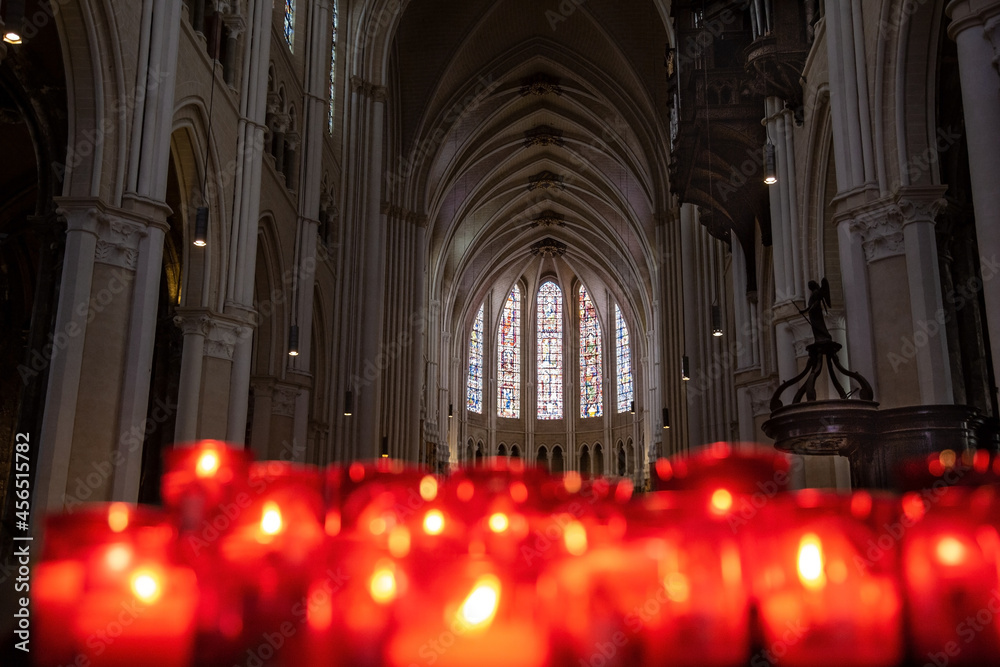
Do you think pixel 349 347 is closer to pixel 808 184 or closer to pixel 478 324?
pixel 808 184

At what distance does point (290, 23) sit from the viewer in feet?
60.5

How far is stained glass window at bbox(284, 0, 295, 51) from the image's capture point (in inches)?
714

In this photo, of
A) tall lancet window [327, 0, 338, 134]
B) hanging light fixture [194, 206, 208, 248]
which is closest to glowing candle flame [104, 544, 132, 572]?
hanging light fixture [194, 206, 208, 248]

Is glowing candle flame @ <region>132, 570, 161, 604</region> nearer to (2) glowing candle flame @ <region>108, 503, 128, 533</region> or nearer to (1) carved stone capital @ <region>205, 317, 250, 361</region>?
(2) glowing candle flame @ <region>108, 503, 128, 533</region>

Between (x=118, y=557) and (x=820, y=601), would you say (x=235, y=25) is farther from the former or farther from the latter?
(x=820, y=601)

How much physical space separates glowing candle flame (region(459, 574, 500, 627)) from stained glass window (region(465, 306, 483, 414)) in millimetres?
46509

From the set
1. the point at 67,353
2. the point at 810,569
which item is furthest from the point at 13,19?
the point at 810,569

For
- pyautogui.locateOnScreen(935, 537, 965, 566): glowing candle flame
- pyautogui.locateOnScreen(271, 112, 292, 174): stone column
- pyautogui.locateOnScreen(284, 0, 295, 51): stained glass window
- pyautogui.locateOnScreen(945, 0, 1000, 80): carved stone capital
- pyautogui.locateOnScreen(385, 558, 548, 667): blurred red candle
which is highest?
pyautogui.locateOnScreen(284, 0, 295, 51): stained glass window

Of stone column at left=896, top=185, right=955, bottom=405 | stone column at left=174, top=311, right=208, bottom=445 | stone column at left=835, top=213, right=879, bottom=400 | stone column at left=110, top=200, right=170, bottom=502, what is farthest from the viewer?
stone column at left=174, top=311, right=208, bottom=445

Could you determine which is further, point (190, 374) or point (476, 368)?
point (476, 368)

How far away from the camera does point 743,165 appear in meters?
15.7

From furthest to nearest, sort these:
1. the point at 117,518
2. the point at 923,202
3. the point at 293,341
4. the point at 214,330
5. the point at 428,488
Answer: the point at 293,341 < the point at 214,330 < the point at 923,202 < the point at 428,488 < the point at 117,518

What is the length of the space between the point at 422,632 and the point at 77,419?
9.51m

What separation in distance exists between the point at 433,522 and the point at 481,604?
0.71ft
